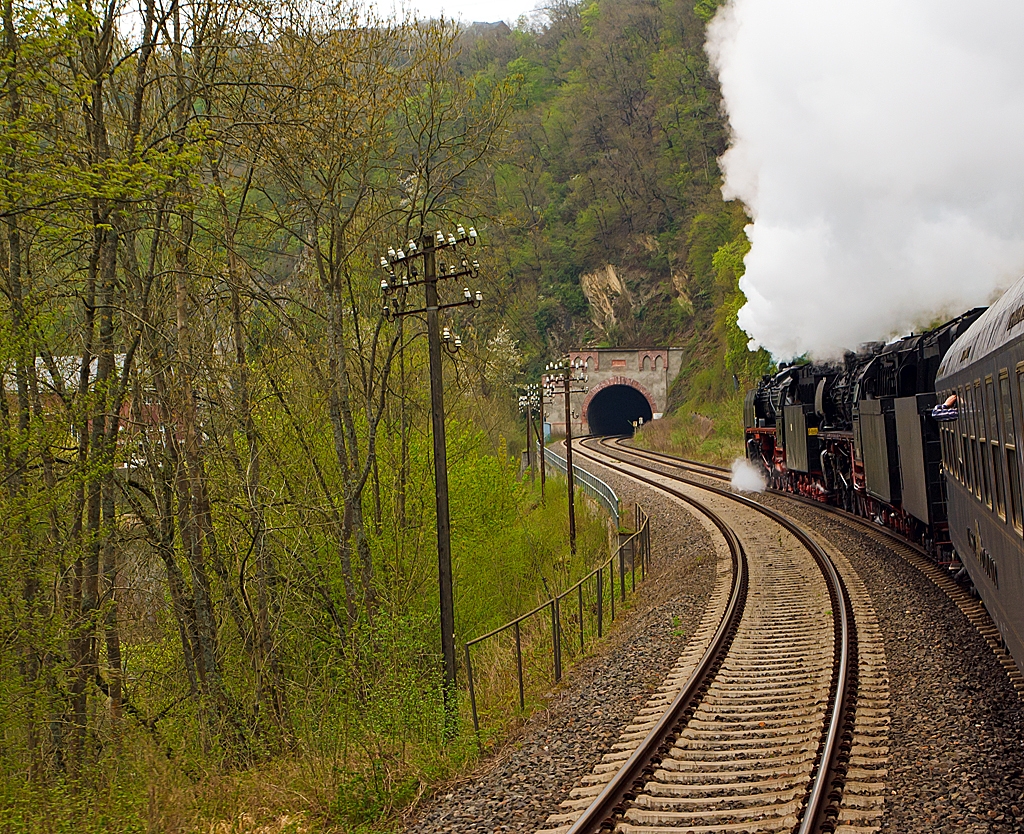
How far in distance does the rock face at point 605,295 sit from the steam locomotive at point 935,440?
144 ft

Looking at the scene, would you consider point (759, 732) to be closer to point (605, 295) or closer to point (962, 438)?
→ point (962, 438)

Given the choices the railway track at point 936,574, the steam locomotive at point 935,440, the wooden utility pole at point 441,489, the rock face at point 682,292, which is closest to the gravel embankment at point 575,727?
the wooden utility pole at point 441,489

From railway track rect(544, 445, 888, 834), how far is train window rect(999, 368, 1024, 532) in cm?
233

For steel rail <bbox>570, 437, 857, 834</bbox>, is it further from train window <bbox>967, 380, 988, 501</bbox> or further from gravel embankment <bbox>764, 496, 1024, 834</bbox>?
train window <bbox>967, 380, 988, 501</bbox>

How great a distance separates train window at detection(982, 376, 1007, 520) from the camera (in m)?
7.73

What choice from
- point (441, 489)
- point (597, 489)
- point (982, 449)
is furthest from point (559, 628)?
point (597, 489)

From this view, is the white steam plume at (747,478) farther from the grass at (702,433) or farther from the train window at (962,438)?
the train window at (962,438)

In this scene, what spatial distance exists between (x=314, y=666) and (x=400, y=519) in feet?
11.2

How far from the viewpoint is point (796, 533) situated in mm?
21969

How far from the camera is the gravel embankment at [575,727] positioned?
26.8 ft

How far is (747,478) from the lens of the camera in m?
36.4

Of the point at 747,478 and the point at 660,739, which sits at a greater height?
the point at 747,478

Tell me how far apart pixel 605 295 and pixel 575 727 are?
67.6 meters

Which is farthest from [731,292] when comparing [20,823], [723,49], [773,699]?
[20,823]
